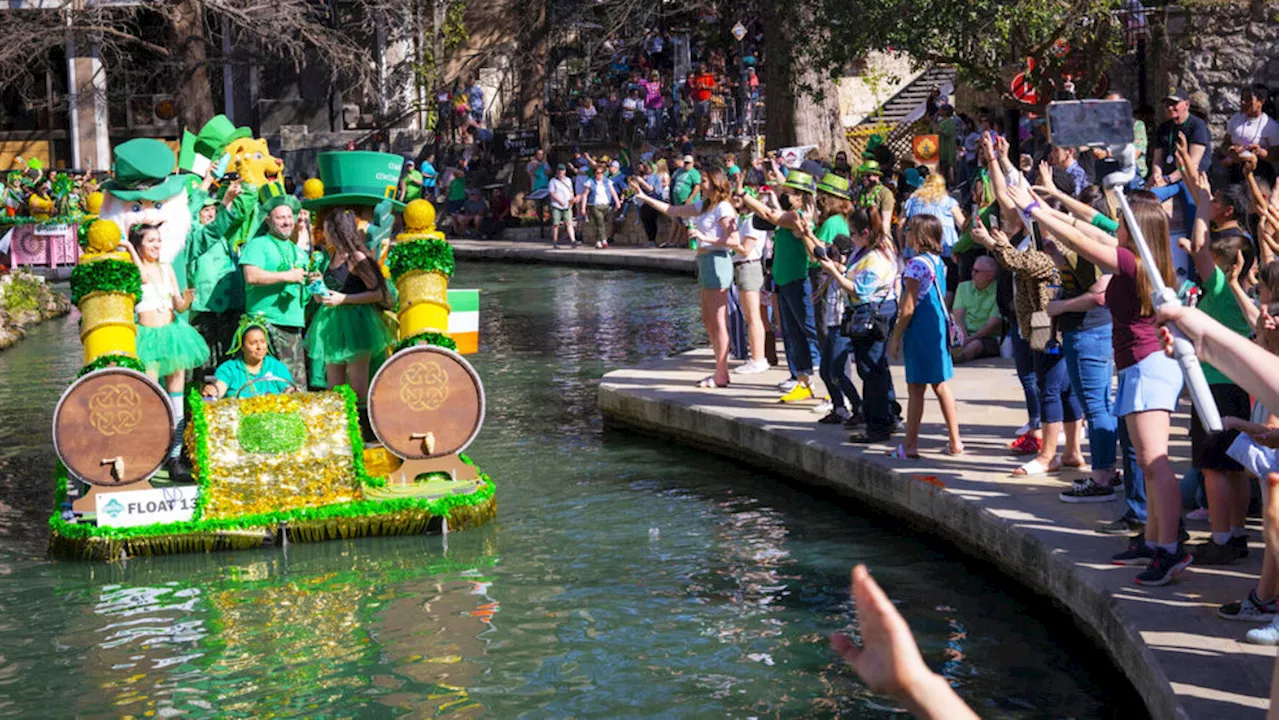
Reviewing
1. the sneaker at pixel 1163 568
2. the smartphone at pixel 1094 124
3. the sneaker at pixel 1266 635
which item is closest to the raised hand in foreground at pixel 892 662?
the sneaker at pixel 1266 635

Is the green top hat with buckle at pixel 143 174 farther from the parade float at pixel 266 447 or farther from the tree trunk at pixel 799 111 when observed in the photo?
the tree trunk at pixel 799 111

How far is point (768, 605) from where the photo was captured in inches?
330

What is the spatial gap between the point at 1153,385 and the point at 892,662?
17.5 feet

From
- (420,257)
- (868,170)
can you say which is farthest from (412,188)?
(868,170)

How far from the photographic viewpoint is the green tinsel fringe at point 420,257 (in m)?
9.99

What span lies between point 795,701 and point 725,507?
3.45 meters

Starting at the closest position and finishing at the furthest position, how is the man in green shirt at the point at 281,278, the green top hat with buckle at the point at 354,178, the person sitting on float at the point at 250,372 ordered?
the person sitting on float at the point at 250,372 → the man in green shirt at the point at 281,278 → the green top hat with buckle at the point at 354,178

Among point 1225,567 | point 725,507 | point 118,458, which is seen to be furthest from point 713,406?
point 1225,567

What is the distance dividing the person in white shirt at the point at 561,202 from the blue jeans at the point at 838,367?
1878 centimetres

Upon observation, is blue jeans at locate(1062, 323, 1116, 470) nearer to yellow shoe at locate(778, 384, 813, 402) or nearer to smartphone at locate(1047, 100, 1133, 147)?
smartphone at locate(1047, 100, 1133, 147)

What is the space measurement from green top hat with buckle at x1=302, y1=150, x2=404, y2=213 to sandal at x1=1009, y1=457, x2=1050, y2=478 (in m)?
4.15

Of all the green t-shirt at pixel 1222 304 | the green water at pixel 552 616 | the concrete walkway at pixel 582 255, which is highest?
the concrete walkway at pixel 582 255

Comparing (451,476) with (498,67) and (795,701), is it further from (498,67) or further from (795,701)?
(498,67)

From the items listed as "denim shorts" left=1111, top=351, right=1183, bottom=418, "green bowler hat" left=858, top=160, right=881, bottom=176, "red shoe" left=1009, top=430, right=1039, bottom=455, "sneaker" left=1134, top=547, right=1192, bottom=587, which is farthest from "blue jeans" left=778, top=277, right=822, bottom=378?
"green bowler hat" left=858, top=160, right=881, bottom=176
